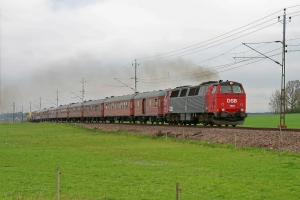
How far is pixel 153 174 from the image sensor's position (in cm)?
2255

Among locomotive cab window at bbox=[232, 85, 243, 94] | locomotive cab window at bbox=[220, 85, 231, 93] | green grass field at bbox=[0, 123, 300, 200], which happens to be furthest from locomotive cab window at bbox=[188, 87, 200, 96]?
green grass field at bbox=[0, 123, 300, 200]

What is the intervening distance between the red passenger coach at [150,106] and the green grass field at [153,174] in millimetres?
28995

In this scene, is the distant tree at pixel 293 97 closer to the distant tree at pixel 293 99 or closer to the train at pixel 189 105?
the distant tree at pixel 293 99

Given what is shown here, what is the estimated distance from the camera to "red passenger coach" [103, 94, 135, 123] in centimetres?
7788

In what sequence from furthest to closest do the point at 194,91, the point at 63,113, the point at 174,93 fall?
the point at 63,113 → the point at 174,93 → the point at 194,91

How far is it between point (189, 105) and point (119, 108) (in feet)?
110

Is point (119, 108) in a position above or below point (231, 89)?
below

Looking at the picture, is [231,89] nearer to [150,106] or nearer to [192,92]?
[192,92]

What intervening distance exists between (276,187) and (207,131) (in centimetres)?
2275

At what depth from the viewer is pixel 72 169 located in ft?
80.4

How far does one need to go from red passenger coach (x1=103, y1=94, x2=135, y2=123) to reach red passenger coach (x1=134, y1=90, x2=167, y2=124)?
2.13 m

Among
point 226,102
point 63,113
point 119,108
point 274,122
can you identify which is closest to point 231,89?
point 226,102

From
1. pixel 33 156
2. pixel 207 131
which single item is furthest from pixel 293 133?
pixel 33 156

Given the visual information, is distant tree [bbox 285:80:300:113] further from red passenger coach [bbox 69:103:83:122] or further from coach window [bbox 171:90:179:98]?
coach window [bbox 171:90:179:98]
